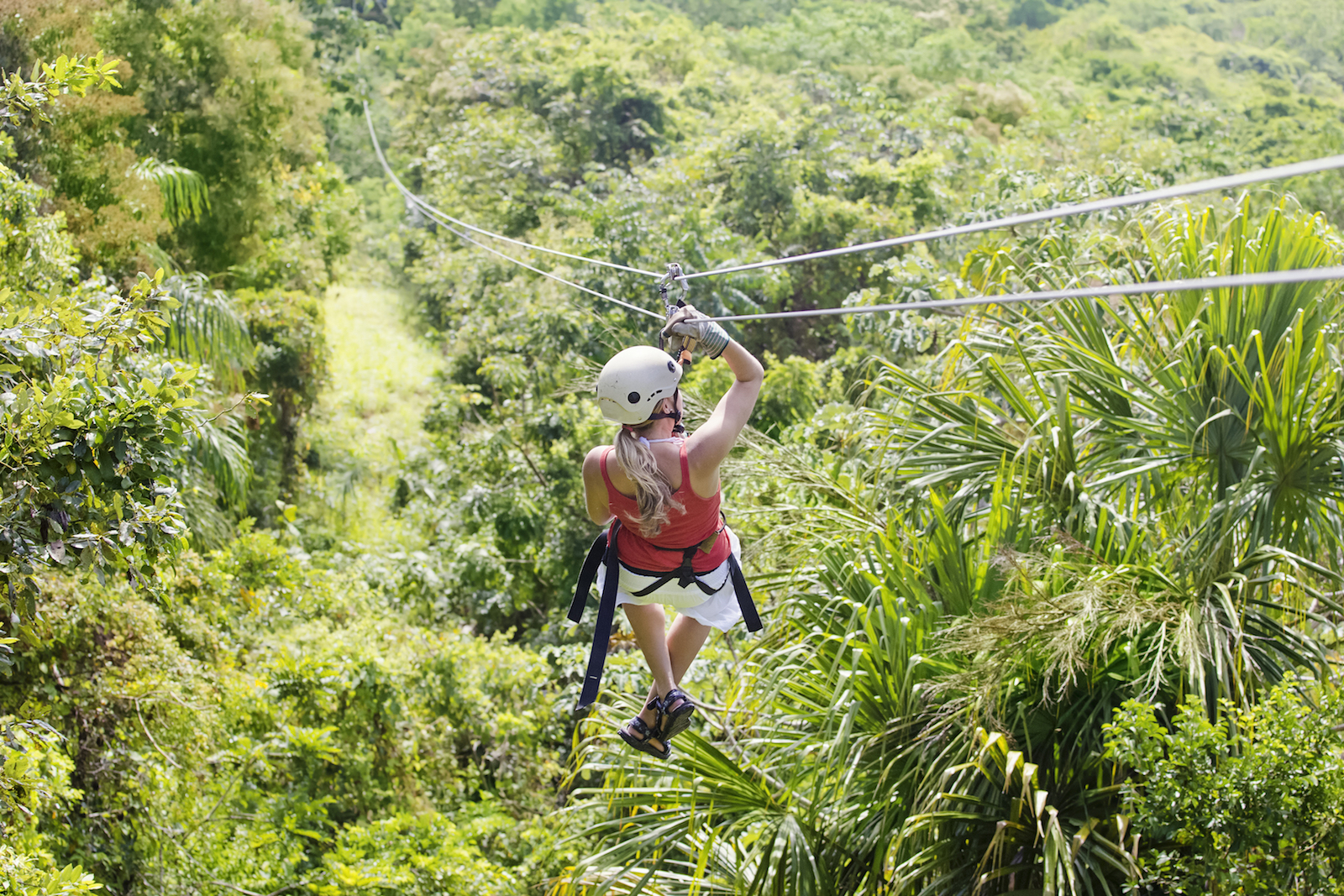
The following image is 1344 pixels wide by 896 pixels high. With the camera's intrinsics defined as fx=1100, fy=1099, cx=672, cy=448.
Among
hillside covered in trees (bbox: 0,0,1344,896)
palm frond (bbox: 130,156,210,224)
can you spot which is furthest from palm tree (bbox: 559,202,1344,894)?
palm frond (bbox: 130,156,210,224)

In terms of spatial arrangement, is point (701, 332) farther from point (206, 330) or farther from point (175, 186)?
point (175, 186)

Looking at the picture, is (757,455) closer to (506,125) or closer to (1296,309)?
(1296,309)

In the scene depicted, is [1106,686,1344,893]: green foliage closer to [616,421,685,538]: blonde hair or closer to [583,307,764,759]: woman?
[583,307,764,759]: woman

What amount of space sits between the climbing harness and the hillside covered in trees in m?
1.09

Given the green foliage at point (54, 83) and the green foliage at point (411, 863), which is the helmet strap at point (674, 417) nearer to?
the green foliage at point (54, 83)

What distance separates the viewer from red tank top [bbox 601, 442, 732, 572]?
3.37m

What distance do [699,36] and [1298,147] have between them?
15.5 meters

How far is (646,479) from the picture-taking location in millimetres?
3193

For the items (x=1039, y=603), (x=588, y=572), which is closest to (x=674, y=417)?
(x=588, y=572)

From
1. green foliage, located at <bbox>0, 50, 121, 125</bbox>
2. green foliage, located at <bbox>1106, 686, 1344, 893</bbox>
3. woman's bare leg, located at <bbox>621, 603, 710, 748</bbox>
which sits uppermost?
green foliage, located at <bbox>0, 50, 121, 125</bbox>

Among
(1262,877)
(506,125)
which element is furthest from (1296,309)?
(506,125)

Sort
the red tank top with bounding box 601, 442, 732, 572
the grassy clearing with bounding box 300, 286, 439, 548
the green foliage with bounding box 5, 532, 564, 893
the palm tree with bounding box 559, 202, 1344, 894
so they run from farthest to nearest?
1. the grassy clearing with bounding box 300, 286, 439, 548
2. the green foliage with bounding box 5, 532, 564, 893
3. the palm tree with bounding box 559, 202, 1344, 894
4. the red tank top with bounding box 601, 442, 732, 572

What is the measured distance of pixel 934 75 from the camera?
30.2m

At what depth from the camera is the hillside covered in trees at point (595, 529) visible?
427 centimetres
